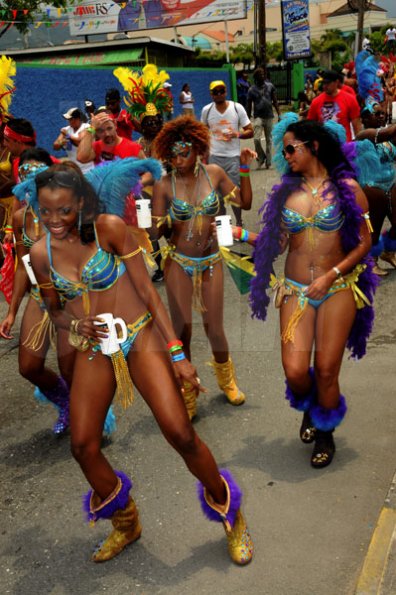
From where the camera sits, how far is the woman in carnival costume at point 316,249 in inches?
133

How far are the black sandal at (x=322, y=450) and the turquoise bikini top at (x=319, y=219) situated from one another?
45.0 inches

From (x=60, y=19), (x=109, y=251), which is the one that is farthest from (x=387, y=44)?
(x=60, y=19)

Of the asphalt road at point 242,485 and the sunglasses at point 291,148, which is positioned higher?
the sunglasses at point 291,148

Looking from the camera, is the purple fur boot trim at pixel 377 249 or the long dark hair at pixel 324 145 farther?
the purple fur boot trim at pixel 377 249

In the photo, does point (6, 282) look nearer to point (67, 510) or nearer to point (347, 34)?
point (67, 510)

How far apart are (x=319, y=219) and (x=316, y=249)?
16cm

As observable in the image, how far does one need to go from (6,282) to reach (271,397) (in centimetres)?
227

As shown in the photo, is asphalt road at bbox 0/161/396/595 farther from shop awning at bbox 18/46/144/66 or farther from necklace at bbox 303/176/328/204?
shop awning at bbox 18/46/144/66

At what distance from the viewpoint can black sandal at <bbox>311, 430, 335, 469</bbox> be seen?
3.64 metres

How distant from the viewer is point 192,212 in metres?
3.95

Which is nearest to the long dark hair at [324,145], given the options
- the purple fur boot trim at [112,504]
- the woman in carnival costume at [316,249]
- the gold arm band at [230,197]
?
the woman in carnival costume at [316,249]

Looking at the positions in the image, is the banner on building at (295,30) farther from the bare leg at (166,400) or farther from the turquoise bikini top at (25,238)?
the bare leg at (166,400)

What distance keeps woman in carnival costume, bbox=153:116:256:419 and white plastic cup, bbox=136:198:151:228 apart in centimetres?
101

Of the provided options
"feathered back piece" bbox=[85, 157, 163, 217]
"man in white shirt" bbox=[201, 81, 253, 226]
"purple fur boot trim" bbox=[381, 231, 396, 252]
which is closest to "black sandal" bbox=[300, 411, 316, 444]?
"feathered back piece" bbox=[85, 157, 163, 217]
